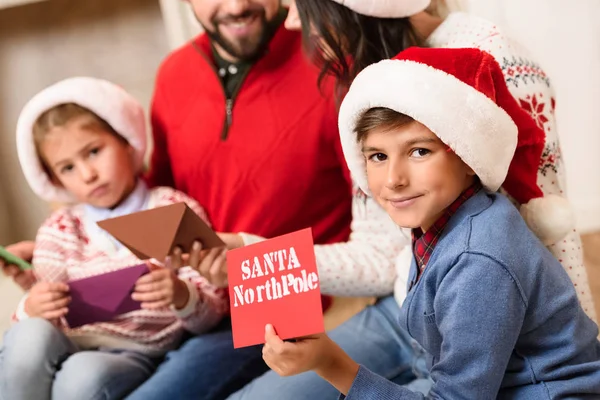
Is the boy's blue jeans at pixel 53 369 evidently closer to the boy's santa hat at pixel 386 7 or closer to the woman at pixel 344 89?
the woman at pixel 344 89

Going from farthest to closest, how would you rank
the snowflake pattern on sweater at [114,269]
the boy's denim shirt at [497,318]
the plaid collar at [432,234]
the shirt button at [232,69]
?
the shirt button at [232,69], the snowflake pattern on sweater at [114,269], the plaid collar at [432,234], the boy's denim shirt at [497,318]

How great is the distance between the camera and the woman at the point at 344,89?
1.08 meters

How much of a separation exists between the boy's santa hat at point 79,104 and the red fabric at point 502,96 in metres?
0.74

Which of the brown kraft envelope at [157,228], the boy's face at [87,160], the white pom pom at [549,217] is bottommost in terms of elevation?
the white pom pom at [549,217]

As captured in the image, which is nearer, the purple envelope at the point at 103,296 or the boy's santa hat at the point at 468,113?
the boy's santa hat at the point at 468,113

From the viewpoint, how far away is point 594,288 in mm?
1860

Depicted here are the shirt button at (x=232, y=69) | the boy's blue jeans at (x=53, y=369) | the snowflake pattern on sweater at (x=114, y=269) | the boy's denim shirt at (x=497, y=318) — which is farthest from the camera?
the shirt button at (x=232, y=69)

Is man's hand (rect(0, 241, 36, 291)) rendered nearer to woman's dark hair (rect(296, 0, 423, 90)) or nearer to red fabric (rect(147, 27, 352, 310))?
red fabric (rect(147, 27, 352, 310))

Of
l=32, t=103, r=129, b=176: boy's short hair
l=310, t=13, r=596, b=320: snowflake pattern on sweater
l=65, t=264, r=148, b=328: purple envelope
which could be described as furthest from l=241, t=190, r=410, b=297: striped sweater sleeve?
l=32, t=103, r=129, b=176: boy's short hair

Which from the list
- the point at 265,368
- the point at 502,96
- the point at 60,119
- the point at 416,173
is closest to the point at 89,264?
the point at 60,119

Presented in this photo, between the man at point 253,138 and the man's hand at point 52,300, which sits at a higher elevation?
the man at point 253,138

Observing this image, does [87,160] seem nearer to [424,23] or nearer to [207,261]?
[207,261]

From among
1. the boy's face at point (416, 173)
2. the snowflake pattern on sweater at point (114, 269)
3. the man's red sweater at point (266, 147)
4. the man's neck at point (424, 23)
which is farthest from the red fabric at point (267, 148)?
the boy's face at point (416, 173)

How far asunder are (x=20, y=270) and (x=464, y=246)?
38.8 inches
